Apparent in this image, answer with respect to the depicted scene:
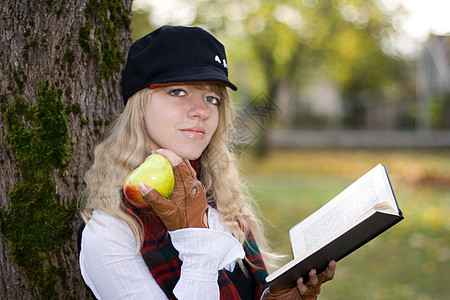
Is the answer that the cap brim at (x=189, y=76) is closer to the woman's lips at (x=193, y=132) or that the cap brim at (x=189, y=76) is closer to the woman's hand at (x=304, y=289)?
the woman's lips at (x=193, y=132)

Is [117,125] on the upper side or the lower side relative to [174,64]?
lower

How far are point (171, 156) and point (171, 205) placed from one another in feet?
0.68

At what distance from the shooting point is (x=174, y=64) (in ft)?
5.88

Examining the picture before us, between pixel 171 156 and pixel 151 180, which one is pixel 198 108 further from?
pixel 151 180

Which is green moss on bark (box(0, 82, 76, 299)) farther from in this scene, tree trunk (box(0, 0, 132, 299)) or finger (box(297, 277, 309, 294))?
finger (box(297, 277, 309, 294))

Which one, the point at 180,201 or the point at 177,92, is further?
the point at 177,92

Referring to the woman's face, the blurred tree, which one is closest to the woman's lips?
the woman's face

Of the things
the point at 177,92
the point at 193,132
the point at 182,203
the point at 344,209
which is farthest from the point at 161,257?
the point at 344,209

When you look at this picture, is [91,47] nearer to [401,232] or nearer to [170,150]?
[170,150]

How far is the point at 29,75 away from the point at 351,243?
59.4 inches

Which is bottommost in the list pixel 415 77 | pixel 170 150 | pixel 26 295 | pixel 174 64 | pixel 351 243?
pixel 26 295

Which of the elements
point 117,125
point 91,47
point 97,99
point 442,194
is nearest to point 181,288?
point 117,125

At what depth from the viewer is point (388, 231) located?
774cm

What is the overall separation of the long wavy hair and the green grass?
29 cm
